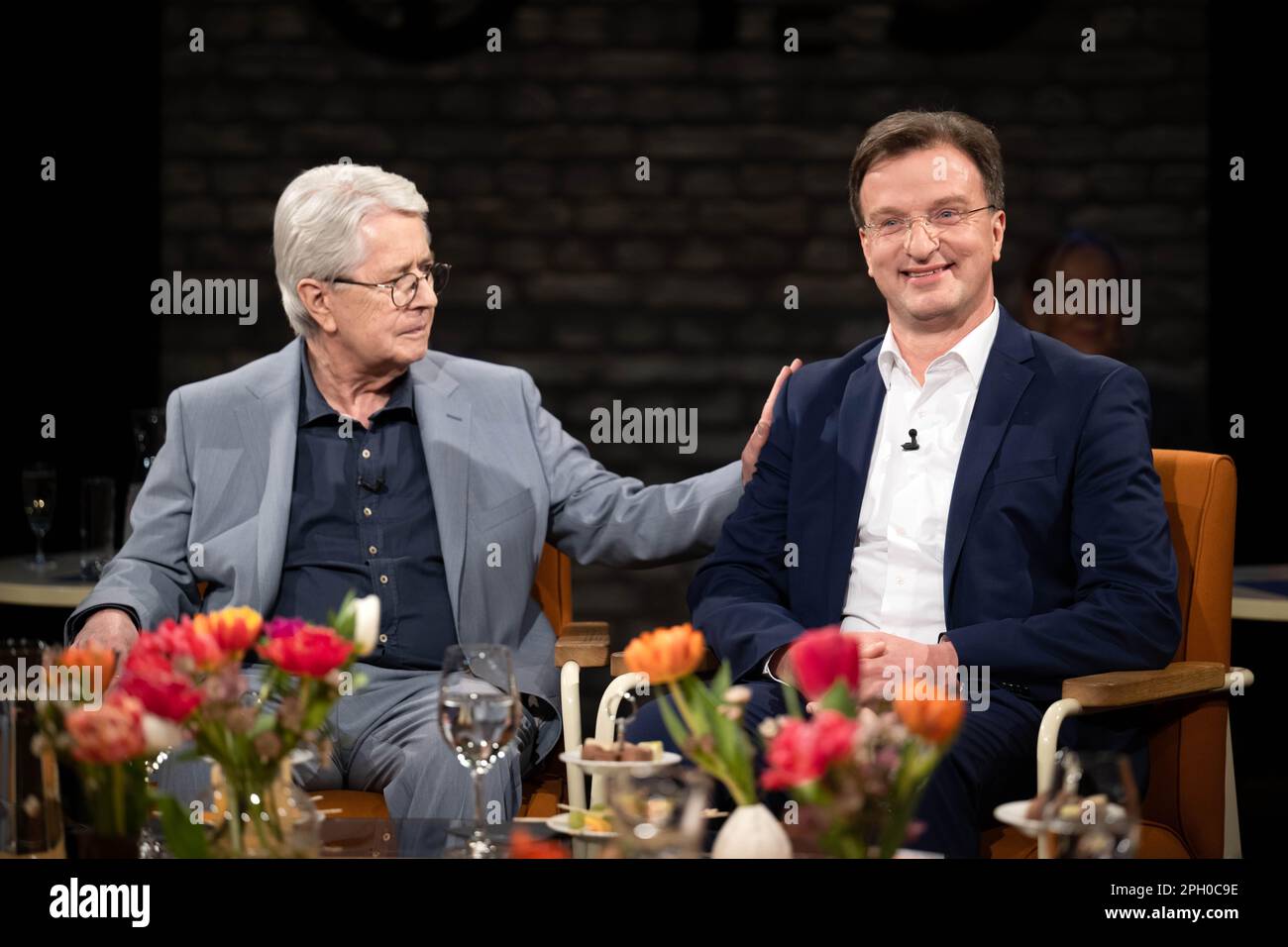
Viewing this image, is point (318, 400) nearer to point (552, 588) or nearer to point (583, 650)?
point (552, 588)

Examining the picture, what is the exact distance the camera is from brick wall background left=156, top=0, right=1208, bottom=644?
4453mm

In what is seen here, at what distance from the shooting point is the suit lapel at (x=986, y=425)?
2.51 m

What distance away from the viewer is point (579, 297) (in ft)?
15.1

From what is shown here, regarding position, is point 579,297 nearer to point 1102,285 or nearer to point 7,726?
point 1102,285

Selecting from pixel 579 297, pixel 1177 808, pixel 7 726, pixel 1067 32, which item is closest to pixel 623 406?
pixel 579 297

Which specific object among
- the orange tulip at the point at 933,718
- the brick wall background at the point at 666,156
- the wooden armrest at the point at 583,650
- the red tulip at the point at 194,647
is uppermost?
the brick wall background at the point at 666,156

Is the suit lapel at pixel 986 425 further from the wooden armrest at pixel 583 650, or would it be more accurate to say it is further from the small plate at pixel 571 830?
the small plate at pixel 571 830

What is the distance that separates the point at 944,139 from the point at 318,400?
1.22 meters

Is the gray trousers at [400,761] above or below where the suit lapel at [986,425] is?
below

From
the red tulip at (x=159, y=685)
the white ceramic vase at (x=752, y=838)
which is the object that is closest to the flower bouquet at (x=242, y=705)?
the red tulip at (x=159, y=685)

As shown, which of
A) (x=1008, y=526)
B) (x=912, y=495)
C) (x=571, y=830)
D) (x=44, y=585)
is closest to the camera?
(x=571, y=830)

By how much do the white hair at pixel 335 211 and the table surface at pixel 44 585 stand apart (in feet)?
2.52

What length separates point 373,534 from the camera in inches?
110

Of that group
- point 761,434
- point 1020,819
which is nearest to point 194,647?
point 1020,819
